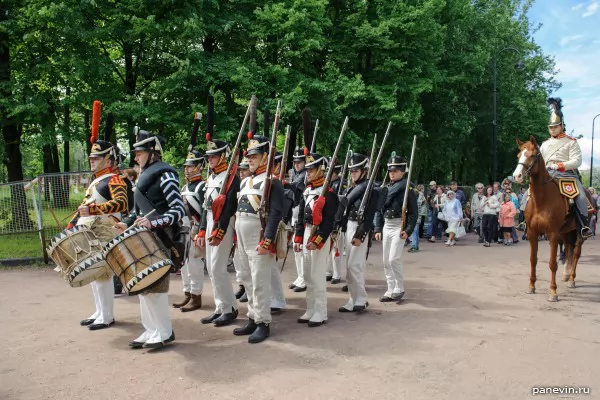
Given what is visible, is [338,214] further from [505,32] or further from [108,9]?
[505,32]

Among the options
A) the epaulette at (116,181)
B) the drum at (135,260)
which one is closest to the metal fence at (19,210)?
the epaulette at (116,181)

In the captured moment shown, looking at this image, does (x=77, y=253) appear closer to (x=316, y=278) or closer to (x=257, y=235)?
(x=257, y=235)

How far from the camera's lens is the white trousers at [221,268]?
6730 millimetres

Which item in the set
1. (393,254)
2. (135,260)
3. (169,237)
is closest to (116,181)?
(169,237)

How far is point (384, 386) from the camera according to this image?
4.77 metres

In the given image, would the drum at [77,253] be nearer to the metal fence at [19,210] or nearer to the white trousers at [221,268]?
the white trousers at [221,268]

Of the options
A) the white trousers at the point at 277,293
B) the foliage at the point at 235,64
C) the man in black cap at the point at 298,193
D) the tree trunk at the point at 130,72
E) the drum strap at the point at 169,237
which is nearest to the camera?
the drum strap at the point at 169,237

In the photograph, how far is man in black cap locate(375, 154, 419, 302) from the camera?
8203 millimetres

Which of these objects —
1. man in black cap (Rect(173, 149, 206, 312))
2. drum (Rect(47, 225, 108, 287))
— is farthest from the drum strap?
man in black cap (Rect(173, 149, 206, 312))

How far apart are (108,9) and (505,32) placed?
23047 mm

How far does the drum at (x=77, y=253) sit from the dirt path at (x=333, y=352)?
2.81 feet

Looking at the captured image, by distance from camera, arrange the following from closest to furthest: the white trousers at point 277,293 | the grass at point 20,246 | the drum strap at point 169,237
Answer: the drum strap at point 169,237 → the white trousers at point 277,293 → the grass at point 20,246

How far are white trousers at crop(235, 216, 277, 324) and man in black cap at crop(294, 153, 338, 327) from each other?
0.63 meters

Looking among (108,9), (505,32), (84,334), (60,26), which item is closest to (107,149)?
(84,334)
